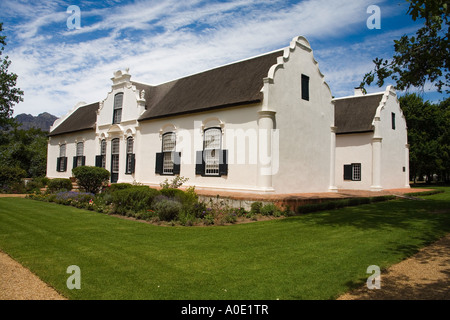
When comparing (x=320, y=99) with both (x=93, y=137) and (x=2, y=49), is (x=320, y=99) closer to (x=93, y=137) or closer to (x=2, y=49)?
(x=93, y=137)

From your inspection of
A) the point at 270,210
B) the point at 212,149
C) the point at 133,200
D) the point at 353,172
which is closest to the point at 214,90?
the point at 212,149

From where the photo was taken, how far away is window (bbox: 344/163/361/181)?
2597 cm

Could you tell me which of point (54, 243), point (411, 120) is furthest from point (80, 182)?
point (411, 120)

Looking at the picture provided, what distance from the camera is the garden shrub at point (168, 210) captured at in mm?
11508

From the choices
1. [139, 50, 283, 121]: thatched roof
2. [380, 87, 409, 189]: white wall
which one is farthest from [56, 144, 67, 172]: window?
[380, 87, 409, 189]: white wall

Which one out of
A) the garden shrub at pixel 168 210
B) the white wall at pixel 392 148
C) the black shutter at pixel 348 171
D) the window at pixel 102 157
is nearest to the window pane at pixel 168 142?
the window at pixel 102 157

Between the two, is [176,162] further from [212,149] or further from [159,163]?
[212,149]

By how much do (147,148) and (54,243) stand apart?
1383 cm

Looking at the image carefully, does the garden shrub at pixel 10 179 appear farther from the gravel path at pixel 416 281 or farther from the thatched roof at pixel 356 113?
the thatched roof at pixel 356 113

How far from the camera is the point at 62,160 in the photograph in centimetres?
2978

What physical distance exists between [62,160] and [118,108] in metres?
9.87

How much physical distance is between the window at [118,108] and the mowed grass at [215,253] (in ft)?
43.2

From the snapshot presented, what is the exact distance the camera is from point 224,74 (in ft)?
63.9

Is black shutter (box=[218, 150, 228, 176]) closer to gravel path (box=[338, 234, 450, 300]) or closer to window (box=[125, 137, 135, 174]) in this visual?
window (box=[125, 137, 135, 174])
